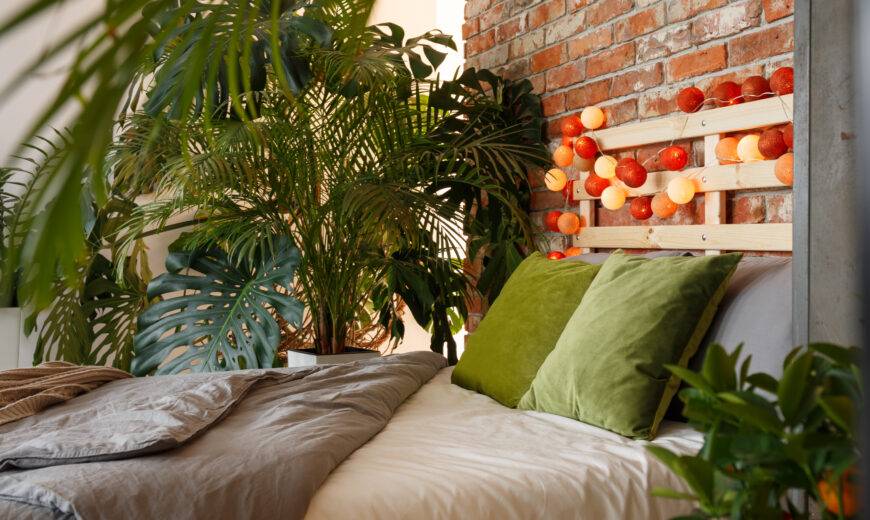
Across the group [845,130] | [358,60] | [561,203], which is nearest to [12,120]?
[358,60]

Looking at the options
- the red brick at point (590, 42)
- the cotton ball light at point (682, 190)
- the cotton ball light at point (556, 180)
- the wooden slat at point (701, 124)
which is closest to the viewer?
the wooden slat at point (701, 124)

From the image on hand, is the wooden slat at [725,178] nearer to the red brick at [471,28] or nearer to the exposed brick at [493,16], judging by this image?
the exposed brick at [493,16]

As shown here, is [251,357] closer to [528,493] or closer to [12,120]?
[528,493]

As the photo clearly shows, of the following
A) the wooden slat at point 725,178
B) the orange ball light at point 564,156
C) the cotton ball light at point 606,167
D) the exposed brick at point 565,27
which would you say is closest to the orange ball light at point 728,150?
the wooden slat at point 725,178

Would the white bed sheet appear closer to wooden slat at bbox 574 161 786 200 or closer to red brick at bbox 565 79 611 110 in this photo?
wooden slat at bbox 574 161 786 200

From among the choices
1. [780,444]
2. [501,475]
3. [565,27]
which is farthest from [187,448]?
[565,27]

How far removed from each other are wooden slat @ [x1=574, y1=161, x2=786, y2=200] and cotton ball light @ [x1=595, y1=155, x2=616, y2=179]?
13cm

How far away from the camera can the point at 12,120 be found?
13.9 feet

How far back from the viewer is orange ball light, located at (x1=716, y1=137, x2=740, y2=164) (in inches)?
96.7

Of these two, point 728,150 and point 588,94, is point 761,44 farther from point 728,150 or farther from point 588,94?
point 588,94

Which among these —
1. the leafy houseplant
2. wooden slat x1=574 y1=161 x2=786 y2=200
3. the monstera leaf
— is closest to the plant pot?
the monstera leaf

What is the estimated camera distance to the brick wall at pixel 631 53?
2459 millimetres

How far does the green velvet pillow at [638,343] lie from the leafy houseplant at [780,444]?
3.98 feet

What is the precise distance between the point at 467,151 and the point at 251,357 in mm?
1123
